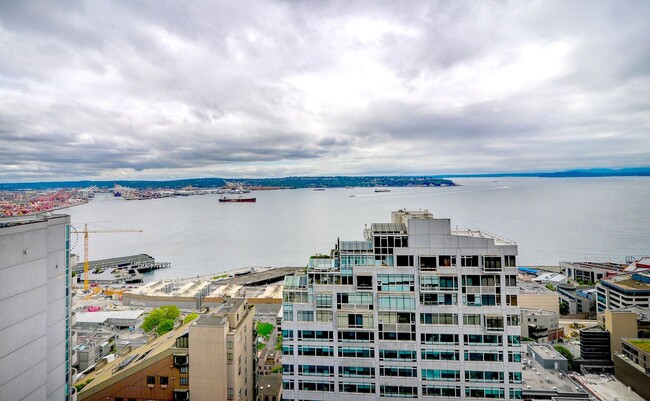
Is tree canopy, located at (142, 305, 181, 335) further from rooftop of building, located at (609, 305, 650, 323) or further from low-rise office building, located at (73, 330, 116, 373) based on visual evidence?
rooftop of building, located at (609, 305, 650, 323)

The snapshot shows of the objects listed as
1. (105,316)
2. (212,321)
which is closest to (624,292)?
(212,321)

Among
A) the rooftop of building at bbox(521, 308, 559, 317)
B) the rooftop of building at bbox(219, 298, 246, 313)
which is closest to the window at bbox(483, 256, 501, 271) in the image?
the rooftop of building at bbox(219, 298, 246, 313)

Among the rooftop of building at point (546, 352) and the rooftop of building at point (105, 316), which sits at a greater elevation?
the rooftop of building at point (546, 352)

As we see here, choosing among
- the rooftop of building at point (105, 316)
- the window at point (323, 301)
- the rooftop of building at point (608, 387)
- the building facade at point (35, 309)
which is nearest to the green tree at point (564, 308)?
the rooftop of building at point (608, 387)

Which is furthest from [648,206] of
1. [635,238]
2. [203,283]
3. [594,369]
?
[203,283]

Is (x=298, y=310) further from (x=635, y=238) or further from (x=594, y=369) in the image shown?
(x=635, y=238)

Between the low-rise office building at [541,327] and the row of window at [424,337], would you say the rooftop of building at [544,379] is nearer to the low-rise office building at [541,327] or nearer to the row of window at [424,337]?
the row of window at [424,337]
